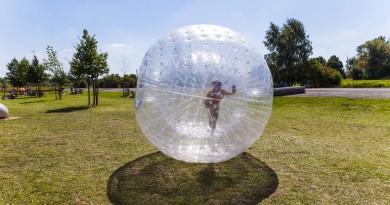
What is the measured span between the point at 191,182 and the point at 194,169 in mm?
777

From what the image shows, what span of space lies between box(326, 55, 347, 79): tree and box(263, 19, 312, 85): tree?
4406cm

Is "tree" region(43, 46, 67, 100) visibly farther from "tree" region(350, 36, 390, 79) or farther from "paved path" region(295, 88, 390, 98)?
"tree" region(350, 36, 390, 79)

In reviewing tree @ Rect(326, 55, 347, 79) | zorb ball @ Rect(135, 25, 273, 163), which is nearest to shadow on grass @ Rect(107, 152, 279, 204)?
zorb ball @ Rect(135, 25, 273, 163)

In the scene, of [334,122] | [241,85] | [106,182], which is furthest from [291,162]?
[334,122]

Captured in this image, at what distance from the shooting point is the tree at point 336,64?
294 ft

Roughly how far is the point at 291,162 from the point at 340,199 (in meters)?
2.12

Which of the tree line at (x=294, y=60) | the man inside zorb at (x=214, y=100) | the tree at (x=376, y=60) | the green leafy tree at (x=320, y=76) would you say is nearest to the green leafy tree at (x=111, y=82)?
the tree line at (x=294, y=60)

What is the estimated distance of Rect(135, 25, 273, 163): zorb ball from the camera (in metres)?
5.85

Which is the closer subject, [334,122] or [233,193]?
[233,193]

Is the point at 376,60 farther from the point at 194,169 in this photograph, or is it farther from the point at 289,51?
the point at 194,169

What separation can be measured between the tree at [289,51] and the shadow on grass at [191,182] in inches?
1710

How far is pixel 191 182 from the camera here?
6082 millimetres

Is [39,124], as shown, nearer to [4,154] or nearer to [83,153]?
[4,154]

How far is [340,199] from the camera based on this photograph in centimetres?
523
